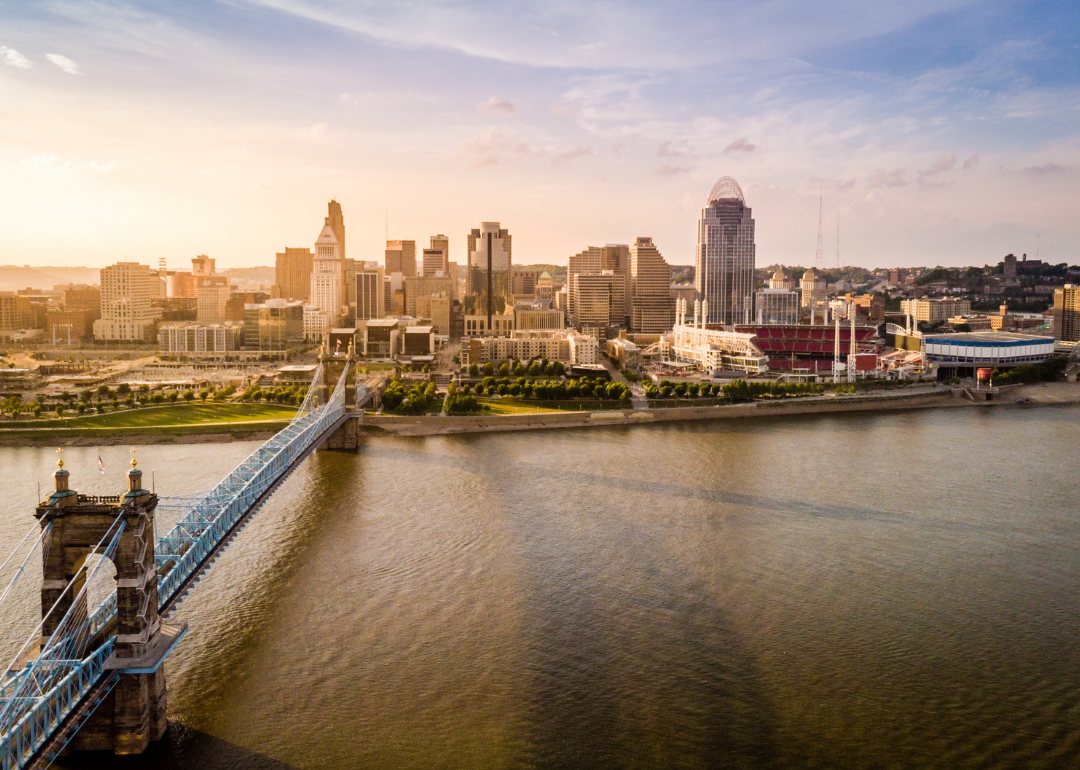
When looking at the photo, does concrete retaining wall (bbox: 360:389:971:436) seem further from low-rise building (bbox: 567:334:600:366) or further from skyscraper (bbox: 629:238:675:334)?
skyscraper (bbox: 629:238:675:334)

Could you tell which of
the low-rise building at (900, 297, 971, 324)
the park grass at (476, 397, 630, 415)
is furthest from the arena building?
the low-rise building at (900, 297, 971, 324)

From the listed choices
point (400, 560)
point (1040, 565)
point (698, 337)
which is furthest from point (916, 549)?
point (698, 337)

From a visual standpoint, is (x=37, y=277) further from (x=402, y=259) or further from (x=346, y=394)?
(x=346, y=394)

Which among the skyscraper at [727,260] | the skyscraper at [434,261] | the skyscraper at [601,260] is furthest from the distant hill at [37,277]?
the skyscraper at [727,260]

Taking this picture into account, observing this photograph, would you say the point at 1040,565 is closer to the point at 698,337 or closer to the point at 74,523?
the point at 74,523

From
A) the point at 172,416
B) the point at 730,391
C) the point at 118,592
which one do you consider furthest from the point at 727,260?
the point at 118,592
